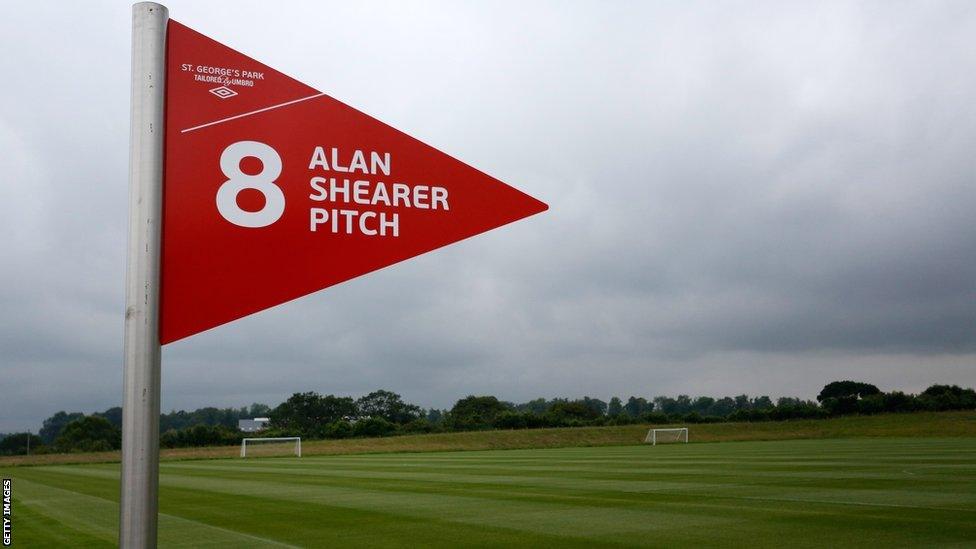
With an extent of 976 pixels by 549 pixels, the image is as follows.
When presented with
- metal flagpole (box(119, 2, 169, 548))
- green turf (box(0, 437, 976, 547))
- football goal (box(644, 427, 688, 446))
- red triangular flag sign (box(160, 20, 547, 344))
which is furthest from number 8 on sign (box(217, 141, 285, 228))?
football goal (box(644, 427, 688, 446))

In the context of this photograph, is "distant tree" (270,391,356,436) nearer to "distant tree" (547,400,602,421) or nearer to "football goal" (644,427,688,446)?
"distant tree" (547,400,602,421)

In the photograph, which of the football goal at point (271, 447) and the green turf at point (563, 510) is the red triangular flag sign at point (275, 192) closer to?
the green turf at point (563, 510)

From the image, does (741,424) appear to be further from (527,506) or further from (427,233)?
(427,233)

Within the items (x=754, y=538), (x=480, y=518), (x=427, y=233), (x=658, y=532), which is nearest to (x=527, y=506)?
(x=480, y=518)

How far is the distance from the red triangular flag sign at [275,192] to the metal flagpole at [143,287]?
0.07 meters

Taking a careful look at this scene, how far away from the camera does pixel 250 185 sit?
8.79ft

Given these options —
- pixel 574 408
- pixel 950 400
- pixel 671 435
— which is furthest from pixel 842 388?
pixel 671 435

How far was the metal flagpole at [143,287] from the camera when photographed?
235 cm

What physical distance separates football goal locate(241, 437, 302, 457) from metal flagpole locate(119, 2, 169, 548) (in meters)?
51.0

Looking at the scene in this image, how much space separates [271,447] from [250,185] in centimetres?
5565

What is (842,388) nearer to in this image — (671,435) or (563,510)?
(671,435)

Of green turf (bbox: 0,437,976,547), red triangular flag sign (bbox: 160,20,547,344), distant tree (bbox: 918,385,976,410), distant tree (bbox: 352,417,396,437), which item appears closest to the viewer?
red triangular flag sign (bbox: 160,20,547,344)

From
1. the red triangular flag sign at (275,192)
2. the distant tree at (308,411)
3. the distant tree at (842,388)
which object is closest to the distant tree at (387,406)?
the distant tree at (308,411)

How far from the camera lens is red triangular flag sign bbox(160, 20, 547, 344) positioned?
101 inches
